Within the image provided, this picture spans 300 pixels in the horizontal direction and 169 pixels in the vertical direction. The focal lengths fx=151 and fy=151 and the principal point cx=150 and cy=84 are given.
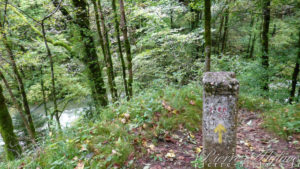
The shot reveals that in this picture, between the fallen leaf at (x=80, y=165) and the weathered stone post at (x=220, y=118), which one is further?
the fallen leaf at (x=80, y=165)

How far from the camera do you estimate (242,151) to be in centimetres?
294

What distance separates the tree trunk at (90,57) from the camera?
594 centimetres

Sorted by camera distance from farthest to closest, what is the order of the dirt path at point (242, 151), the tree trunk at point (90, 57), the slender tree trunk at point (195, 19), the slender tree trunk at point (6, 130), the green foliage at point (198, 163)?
the slender tree trunk at point (195, 19), the tree trunk at point (90, 57), the slender tree trunk at point (6, 130), the dirt path at point (242, 151), the green foliage at point (198, 163)

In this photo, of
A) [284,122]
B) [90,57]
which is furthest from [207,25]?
[90,57]

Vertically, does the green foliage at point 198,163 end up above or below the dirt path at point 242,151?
above

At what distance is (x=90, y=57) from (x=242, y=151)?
6.00 meters

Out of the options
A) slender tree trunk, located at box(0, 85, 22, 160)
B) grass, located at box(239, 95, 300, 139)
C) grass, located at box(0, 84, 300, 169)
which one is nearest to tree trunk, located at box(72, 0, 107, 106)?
grass, located at box(0, 84, 300, 169)

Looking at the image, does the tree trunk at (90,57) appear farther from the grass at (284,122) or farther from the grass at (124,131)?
the grass at (284,122)

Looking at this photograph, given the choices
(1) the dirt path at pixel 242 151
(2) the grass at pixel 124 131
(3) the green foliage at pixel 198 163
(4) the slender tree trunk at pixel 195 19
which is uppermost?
(4) the slender tree trunk at pixel 195 19

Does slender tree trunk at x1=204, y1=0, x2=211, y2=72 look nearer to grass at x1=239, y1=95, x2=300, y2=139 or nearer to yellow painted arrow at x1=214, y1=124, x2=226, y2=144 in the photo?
grass at x1=239, y1=95, x2=300, y2=139

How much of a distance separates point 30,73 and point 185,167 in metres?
11.8

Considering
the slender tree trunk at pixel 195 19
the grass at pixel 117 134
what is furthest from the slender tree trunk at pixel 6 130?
the slender tree trunk at pixel 195 19

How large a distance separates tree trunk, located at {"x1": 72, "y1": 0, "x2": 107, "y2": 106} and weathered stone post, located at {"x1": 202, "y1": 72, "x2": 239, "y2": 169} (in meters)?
5.39

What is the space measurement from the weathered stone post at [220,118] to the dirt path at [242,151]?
83cm
